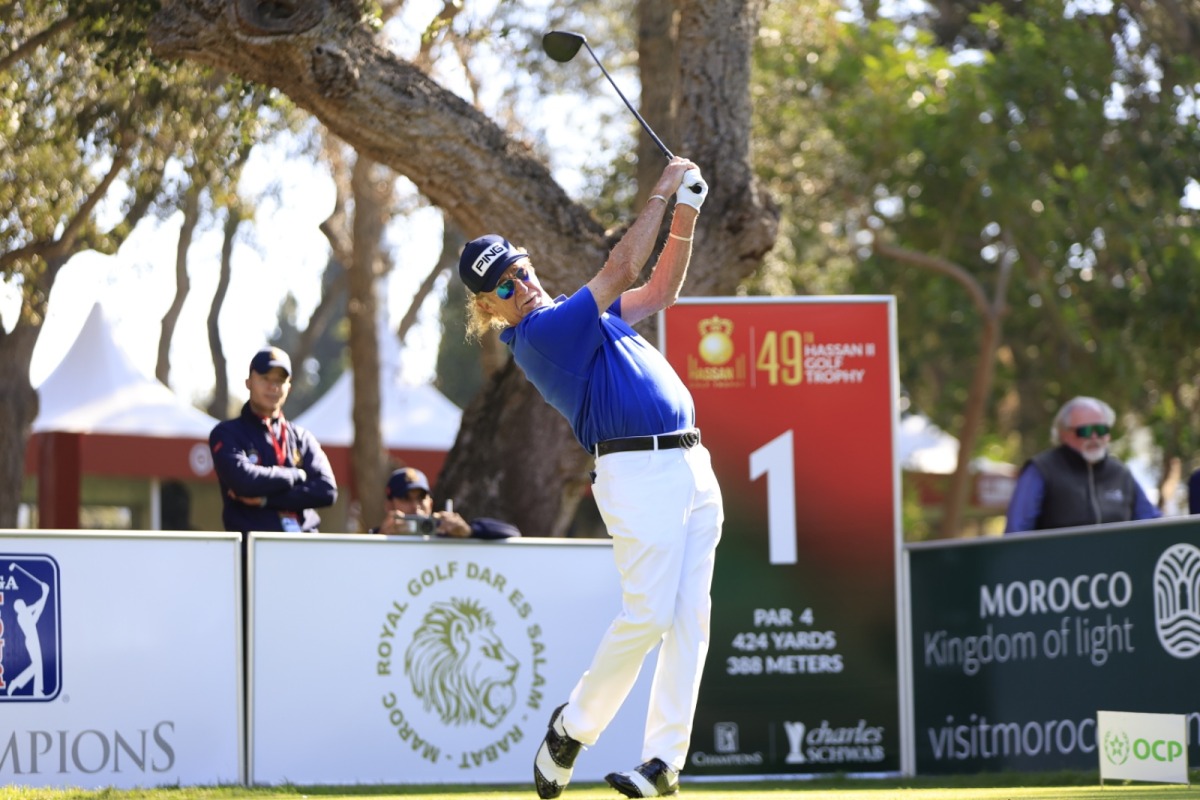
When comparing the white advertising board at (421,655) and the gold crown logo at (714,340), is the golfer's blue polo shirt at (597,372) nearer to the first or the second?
the white advertising board at (421,655)

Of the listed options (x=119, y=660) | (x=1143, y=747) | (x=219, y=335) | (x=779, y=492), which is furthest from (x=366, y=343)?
(x=1143, y=747)

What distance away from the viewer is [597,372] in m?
6.64

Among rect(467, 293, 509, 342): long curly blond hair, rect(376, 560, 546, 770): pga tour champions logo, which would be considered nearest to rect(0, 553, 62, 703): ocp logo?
rect(376, 560, 546, 770): pga tour champions logo

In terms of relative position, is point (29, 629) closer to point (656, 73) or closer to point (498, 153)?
point (498, 153)

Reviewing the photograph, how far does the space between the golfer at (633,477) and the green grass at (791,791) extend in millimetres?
626

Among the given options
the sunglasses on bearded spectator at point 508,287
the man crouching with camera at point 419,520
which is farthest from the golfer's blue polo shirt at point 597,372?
the man crouching with camera at point 419,520

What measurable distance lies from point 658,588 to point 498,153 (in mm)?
5861

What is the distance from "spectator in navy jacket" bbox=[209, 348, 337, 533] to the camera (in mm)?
9453

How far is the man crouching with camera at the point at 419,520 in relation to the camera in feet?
31.4

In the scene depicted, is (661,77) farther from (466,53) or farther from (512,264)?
(512,264)

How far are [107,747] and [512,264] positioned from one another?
3463mm

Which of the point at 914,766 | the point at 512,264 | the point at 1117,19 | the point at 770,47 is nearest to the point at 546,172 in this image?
the point at 914,766

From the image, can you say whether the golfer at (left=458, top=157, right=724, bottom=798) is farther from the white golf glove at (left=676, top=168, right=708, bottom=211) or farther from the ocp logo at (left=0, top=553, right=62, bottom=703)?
the ocp logo at (left=0, top=553, right=62, bottom=703)

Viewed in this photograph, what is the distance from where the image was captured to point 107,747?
857 centimetres
